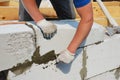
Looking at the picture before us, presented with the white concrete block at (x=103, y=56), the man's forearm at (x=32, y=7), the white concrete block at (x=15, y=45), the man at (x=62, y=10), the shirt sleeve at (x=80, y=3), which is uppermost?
the shirt sleeve at (x=80, y=3)

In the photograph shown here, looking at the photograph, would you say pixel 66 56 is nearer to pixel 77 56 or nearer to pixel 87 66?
pixel 77 56

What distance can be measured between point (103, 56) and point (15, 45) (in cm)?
96

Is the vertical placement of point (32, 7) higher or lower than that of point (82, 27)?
higher

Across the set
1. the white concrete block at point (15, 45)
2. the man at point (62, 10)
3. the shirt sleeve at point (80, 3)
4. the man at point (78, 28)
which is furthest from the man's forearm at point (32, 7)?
the man at point (62, 10)

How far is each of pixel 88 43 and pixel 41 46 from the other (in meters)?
0.51

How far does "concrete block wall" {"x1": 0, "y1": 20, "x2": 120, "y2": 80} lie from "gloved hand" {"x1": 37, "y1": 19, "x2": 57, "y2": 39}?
1.8 inches

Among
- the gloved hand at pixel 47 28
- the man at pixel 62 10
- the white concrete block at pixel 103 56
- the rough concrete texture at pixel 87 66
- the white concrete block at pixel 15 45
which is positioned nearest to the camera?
the white concrete block at pixel 15 45

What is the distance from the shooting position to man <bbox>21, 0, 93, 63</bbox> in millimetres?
2500

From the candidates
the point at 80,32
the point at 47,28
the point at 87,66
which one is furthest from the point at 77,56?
the point at 47,28

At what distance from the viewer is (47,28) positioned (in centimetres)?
248

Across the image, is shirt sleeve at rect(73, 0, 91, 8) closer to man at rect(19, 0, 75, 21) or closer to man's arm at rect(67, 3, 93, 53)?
man's arm at rect(67, 3, 93, 53)

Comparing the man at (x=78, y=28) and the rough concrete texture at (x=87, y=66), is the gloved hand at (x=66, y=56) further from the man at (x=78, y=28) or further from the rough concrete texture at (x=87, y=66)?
the rough concrete texture at (x=87, y=66)

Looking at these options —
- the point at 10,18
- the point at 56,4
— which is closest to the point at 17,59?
the point at 56,4

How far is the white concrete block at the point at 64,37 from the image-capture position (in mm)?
2584
